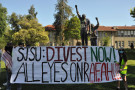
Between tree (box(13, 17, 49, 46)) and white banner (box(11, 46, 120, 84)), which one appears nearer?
white banner (box(11, 46, 120, 84))

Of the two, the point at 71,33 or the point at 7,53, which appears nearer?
the point at 7,53

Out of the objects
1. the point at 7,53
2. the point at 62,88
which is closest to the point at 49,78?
the point at 62,88

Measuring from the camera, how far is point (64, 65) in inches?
203

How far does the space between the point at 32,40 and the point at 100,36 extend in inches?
1054

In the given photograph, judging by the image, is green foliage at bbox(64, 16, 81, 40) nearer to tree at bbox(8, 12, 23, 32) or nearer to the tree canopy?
the tree canopy

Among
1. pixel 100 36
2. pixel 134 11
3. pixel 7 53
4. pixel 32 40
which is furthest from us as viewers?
pixel 100 36

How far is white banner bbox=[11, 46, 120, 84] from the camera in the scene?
5.02 metres

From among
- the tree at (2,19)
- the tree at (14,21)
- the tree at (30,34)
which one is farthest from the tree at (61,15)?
the tree at (2,19)

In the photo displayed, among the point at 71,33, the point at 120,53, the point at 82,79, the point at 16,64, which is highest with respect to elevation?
the point at 71,33

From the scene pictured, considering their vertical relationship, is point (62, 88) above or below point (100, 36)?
below

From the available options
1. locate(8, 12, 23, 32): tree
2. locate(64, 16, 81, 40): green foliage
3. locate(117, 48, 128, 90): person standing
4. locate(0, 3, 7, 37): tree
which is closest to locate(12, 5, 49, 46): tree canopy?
locate(8, 12, 23, 32): tree

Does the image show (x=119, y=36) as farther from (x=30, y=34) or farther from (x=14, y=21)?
(x=14, y=21)

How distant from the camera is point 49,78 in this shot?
5.04 meters

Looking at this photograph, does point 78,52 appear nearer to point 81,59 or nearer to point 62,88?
point 81,59
